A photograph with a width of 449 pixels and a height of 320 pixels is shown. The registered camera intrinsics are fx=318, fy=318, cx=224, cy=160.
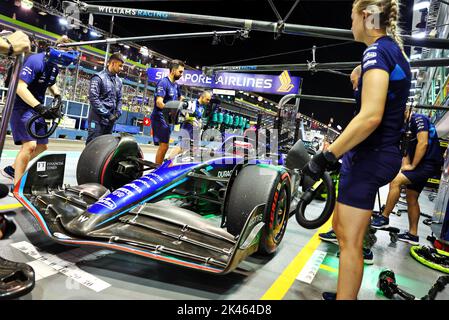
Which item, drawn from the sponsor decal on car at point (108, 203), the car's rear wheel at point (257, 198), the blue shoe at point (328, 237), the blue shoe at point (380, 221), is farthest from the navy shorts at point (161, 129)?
the blue shoe at point (380, 221)

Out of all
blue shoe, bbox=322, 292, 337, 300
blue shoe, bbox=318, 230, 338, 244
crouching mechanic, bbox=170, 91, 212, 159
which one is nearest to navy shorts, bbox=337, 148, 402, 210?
blue shoe, bbox=322, 292, 337, 300

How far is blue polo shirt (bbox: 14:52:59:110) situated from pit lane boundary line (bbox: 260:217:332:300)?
325 cm

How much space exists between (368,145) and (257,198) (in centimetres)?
112

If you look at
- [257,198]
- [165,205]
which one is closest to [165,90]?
[165,205]

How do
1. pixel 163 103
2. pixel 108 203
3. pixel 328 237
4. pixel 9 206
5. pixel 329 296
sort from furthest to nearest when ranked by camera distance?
pixel 163 103, pixel 328 237, pixel 9 206, pixel 108 203, pixel 329 296

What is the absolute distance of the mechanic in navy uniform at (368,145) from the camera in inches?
66.9

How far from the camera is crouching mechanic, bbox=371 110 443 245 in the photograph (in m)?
4.22

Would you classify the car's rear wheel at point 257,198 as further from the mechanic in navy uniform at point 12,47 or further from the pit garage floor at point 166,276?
the mechanic in navy uniform at point 12,47

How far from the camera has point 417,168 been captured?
4.31m

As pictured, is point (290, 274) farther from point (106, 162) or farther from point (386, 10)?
point (106, 162)

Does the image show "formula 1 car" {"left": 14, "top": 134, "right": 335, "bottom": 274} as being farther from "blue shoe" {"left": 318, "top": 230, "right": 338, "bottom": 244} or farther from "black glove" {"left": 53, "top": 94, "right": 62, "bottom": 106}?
"blue shoe" {"left": 318, "top": 230, "right": 338, "bottom": 244}
